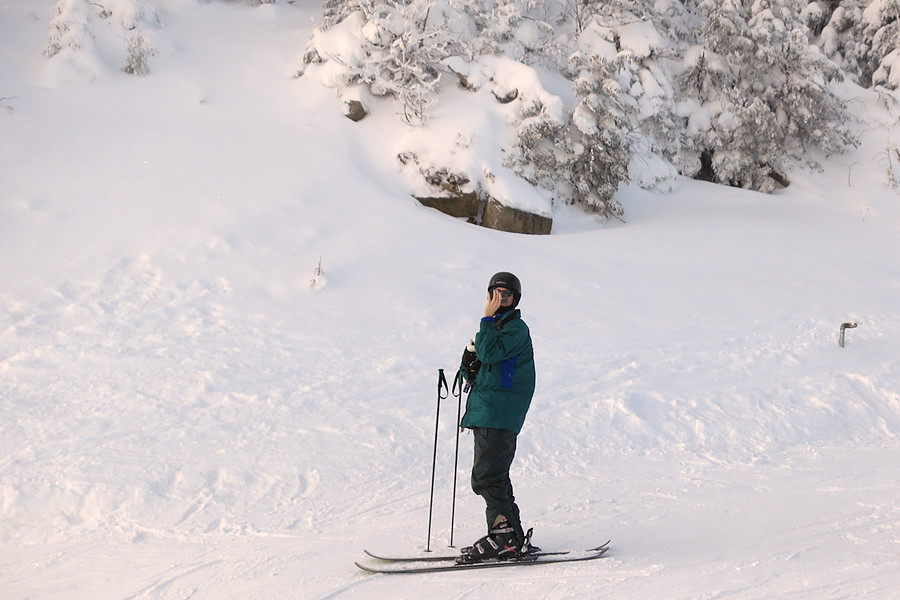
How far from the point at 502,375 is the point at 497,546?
101 cm

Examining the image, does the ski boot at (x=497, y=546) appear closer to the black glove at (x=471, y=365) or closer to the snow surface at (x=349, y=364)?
the snow surface at (x=349, y=364)

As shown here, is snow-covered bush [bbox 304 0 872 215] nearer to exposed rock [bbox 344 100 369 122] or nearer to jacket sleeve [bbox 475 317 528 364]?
exposed rock [bbox 344 100 369 122]

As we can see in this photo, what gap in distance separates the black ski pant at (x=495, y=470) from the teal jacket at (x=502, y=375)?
0.06 m

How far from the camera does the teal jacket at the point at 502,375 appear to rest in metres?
4.15

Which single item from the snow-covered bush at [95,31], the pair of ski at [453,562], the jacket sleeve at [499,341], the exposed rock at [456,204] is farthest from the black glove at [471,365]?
the snow-covered bush at [95,31]

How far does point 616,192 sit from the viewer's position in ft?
44.8

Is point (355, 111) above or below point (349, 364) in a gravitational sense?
above

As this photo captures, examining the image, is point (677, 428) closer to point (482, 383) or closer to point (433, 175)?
point (482, 383)

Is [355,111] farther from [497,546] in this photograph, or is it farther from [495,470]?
[497,546]

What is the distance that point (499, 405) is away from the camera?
4195mm

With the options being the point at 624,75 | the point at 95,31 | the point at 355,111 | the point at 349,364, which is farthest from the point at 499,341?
the point at 95,31

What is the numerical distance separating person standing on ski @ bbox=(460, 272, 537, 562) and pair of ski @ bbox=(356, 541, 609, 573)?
45mm

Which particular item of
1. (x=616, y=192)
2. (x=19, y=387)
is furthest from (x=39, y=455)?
(x=616, y=192)

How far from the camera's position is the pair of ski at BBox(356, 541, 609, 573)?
14.1 ft
